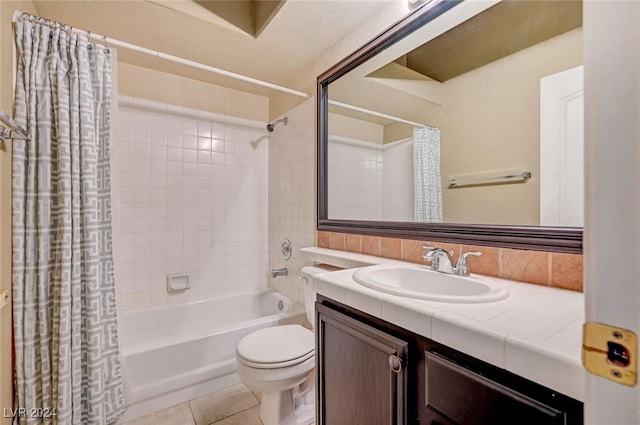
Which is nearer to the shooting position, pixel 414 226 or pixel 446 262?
pixel 446 262

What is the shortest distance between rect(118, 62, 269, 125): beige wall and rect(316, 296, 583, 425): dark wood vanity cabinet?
80.7 inches

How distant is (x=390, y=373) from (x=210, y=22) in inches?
74.9

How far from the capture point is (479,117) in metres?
1.20

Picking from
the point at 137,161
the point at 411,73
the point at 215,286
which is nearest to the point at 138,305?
the point at 215,286

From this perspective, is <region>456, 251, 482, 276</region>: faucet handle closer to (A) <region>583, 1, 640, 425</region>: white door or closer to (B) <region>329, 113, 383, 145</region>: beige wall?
(A) <region>583, 1, 640, 425</region>: white door

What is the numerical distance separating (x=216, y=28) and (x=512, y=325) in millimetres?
1961

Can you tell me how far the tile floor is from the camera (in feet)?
4.97

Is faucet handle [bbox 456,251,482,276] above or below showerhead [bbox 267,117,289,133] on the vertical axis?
below

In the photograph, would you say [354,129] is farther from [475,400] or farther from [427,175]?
[475,400]

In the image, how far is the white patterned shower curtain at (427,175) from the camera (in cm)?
135

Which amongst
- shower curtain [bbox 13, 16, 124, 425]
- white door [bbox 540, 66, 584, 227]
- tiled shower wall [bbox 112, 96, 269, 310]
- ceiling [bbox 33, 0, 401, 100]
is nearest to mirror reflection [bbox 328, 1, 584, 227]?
white door [bbox 540, 66, 584, 227]

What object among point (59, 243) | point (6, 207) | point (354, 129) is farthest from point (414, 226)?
point (6, 207)

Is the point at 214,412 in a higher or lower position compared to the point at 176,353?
lower

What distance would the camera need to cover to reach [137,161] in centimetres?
211
